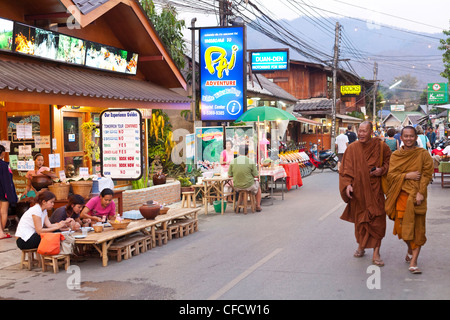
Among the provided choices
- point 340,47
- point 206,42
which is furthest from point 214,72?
point 340,47

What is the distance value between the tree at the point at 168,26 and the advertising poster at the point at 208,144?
3276 mm

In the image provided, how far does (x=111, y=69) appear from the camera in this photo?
534 inches

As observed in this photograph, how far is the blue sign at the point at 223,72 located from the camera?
19000mm

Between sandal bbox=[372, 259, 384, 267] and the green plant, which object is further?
the green plant

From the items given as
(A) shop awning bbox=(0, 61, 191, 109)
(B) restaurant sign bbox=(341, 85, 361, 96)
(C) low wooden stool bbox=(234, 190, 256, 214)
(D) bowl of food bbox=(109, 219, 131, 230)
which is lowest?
(C) low wooden stool bbox=(234, 190, 256, 214)

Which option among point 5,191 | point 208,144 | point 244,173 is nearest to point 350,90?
point 208,144

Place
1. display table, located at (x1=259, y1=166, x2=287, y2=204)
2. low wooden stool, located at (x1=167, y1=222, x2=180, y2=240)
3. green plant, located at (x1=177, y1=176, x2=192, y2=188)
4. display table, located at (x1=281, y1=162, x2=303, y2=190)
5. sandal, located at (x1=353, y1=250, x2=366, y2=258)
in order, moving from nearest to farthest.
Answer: sandal, located at (x1=353, y1=250, x2=366, y2=258)
low wooden stool, located at (x1=167, y1=222, x2=180, y2=240)
display table, located at (x1=259, y1=166, x2=287, y2=204)
green plant, located at (x1=177, y1=176, x2=192, y2=188)
display table, located at (x1=281, y1=162, x2=303, y2=190)

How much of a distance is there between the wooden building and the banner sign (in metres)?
10.8

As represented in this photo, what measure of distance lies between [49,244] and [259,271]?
10.2 ft

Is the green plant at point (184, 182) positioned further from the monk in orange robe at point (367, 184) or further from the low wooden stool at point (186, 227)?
the monk in orange robe at point (367, 184)

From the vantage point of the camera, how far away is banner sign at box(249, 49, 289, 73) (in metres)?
25.5

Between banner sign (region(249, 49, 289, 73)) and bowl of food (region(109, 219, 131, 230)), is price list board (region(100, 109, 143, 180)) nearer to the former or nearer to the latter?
bowl of food (region(109, 219, 131, 230))


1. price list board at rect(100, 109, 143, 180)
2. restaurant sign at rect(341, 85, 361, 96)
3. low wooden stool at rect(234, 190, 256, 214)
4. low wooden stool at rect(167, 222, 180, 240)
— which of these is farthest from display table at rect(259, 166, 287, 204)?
restaurant sign at rect(341, 85, 361, 96)

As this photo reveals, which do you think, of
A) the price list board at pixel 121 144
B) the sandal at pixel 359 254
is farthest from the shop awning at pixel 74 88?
the sandal at pixel 359 254
